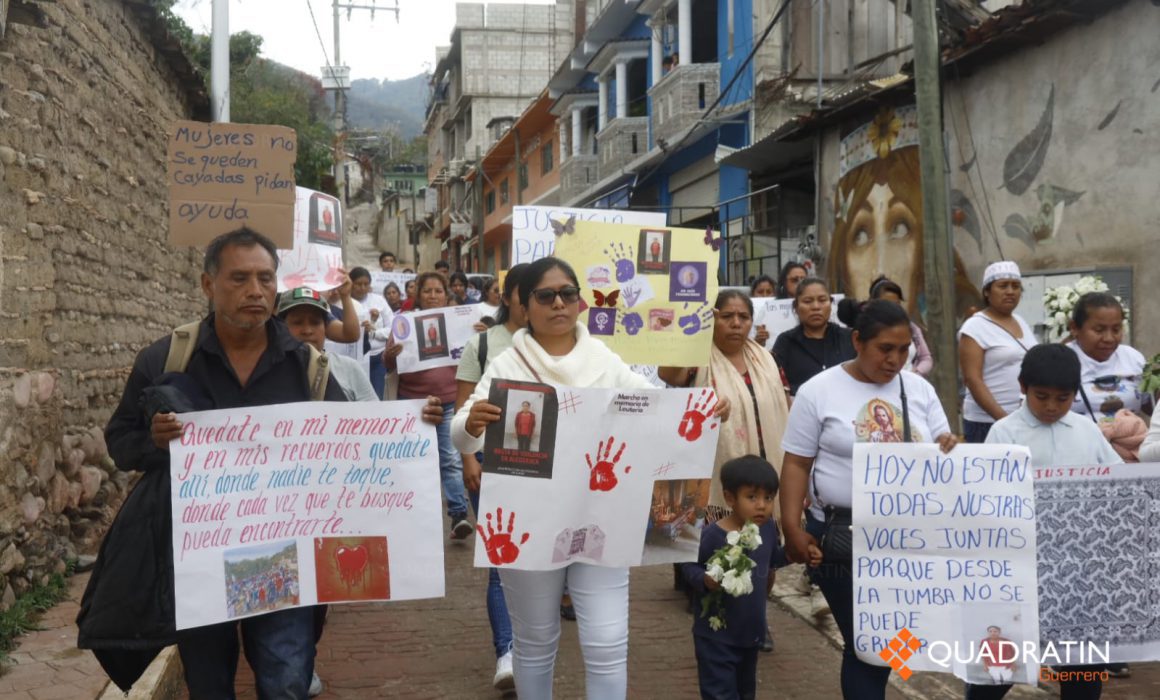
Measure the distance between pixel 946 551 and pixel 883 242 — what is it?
30.9 feet

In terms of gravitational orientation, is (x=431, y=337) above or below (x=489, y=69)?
below

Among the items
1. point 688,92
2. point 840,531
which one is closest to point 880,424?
point 840,531

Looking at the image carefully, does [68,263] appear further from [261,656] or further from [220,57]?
[261,656]

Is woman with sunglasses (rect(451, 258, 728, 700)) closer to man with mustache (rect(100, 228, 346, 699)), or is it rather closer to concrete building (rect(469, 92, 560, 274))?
man with mustache (rect(100, 228, 346, 699))

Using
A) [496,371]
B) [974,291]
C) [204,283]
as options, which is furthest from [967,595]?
[974,291]

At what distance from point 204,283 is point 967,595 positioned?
292cm

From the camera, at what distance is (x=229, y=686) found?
11.6 feet

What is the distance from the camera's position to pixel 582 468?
384 centimetres

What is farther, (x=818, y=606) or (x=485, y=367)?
(x=818, y=606)

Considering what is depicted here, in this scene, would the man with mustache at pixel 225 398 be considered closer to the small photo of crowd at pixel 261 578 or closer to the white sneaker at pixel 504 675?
the small photo of crowd at pixel 261 578

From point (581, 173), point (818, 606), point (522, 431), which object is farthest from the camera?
point (581, 173)

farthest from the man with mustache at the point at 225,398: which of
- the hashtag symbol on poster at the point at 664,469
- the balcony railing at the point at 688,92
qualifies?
the balcony railing at the point at 688,92

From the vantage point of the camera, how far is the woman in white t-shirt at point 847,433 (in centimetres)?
398

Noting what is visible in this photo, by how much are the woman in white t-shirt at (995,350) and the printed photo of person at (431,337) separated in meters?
3.80
